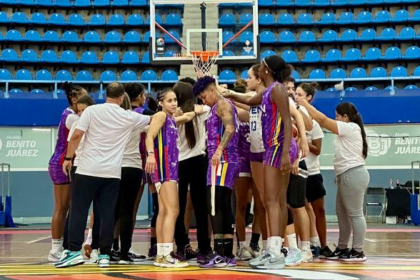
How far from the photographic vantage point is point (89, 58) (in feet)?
63.0

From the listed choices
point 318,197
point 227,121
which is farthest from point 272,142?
point 318,197

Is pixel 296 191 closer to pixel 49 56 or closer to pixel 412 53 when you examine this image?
pixel 412 53

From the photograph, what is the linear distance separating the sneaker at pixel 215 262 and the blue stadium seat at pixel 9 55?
14.8 meters

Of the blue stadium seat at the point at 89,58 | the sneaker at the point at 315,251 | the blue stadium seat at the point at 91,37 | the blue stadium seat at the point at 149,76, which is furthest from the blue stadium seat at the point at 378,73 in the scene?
the sneaker at the point at 315,251

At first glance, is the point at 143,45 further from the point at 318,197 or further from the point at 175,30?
the point at 318,197

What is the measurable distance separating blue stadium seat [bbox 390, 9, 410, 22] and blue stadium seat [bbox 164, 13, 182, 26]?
7.47 meters

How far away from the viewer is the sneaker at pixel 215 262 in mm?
5512

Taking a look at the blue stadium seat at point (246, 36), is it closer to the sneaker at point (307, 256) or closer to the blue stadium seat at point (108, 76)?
the blue stadium seat at point (108, 76)

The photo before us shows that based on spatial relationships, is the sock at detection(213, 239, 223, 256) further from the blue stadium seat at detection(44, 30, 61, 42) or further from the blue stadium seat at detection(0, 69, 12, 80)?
the blue stadium seat at detection(44, 30, 61, 42)

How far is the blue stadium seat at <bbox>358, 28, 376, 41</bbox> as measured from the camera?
771 inches

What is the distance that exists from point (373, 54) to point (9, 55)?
11.0 m

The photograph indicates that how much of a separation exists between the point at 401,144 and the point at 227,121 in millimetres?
10214

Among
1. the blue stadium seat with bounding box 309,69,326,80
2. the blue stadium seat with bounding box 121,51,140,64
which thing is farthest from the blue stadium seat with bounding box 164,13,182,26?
the blue stadium seat with bounding box 309,69,326,80

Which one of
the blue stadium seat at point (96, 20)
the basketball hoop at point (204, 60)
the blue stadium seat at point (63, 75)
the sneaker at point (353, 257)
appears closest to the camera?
the sneaker at point (353, 257)
